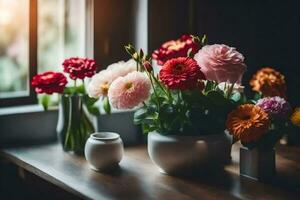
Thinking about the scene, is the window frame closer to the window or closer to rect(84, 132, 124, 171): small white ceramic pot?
the window

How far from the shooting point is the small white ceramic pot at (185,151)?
1.73 metres

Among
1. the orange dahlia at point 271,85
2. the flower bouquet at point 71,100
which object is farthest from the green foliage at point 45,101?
the orange dahlia at point 271,85

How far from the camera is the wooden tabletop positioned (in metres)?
1.59

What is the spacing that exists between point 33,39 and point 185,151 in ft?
2.72

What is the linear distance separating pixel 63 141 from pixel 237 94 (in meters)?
0.61

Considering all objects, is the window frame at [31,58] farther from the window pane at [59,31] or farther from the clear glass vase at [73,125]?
the clear glass vase at [73,125]

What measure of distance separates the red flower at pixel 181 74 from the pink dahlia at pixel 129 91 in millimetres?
63

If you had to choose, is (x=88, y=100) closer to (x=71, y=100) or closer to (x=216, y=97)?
(x=71, y=100)

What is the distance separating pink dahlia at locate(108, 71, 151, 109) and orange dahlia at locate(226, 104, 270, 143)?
0.81 feet

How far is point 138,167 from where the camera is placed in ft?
6.13

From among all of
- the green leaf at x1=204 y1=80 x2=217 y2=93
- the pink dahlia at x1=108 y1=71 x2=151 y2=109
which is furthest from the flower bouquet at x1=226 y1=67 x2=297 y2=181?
the pink dahlia at x1=108 y1=71 x2=151 y2=109

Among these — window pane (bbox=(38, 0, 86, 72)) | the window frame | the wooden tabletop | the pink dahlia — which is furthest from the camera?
window pane (bbox=(38, 0, 86, 72))

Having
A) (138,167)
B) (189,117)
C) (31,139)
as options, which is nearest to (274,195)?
(189,117)

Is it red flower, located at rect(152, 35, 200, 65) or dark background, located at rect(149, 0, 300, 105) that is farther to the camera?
dark background, located at rect(149, 0, 300, 105)
